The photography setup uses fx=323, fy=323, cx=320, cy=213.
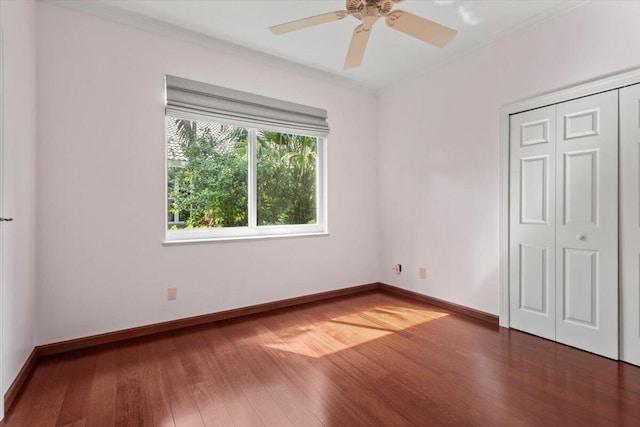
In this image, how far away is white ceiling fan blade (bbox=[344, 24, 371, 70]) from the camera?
204 cm

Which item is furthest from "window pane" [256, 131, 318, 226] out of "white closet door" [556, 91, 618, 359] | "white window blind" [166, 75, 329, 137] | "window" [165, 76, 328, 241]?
"white closet door" [556, 91, 618, 359]

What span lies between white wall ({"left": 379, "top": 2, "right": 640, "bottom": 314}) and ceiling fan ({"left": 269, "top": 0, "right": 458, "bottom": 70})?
46.8 inches

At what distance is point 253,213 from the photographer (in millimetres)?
3441

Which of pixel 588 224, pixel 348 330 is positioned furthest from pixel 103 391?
pixel 588 224

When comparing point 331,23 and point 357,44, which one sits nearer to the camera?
point 357,44

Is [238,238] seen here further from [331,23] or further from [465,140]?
[465,140]

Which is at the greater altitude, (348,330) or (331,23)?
(331,23)

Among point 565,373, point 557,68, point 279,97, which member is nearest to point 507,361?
point 565,373

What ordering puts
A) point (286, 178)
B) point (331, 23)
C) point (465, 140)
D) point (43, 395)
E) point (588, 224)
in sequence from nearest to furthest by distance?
1. point (43, 395)
2. point (588, 224)
3. point (331, 23)
4. point (465, 140)
5. point (286, 178)

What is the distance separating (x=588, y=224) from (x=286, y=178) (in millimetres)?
2758

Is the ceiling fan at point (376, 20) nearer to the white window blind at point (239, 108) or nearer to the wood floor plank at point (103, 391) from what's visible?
the white window blind at point (239, 108)

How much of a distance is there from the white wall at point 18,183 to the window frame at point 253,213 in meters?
0.89

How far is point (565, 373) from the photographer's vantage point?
2.08m

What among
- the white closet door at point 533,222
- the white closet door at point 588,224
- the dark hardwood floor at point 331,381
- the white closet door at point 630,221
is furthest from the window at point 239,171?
the white closet door at point 630,221
